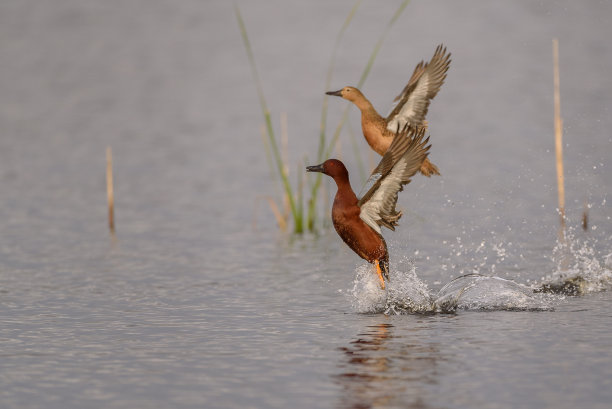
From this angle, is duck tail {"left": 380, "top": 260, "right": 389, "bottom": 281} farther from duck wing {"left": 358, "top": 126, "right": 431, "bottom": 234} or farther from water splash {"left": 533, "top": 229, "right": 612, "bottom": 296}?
water splash {"left": 533, "top": 229, "right": 612, "bottom": 296}

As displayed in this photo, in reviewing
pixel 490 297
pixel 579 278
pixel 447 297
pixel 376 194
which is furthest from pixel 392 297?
pixel 579 278

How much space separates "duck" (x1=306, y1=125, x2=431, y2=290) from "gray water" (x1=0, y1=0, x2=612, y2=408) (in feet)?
2.76

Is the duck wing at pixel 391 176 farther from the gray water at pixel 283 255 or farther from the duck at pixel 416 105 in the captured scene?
the gray water at pixel 283 255

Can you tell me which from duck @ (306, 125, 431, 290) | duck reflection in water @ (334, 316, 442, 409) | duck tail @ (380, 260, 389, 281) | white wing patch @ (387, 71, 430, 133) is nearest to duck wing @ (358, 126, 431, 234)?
duck @ (306, 125, 431, 290)

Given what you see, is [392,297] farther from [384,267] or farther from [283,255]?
[283,255]

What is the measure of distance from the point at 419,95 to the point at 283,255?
529cm

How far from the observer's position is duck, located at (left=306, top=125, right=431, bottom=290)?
976 cm

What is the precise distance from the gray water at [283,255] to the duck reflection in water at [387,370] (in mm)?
29

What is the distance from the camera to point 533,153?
2475cm

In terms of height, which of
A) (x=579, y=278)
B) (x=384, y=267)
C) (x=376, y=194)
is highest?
(x=376, y=194)

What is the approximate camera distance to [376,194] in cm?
1017

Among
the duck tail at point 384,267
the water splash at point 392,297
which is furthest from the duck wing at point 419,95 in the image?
the water splash at point 392,297

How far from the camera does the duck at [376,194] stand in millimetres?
9758

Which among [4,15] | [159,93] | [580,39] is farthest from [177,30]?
[580,39]
